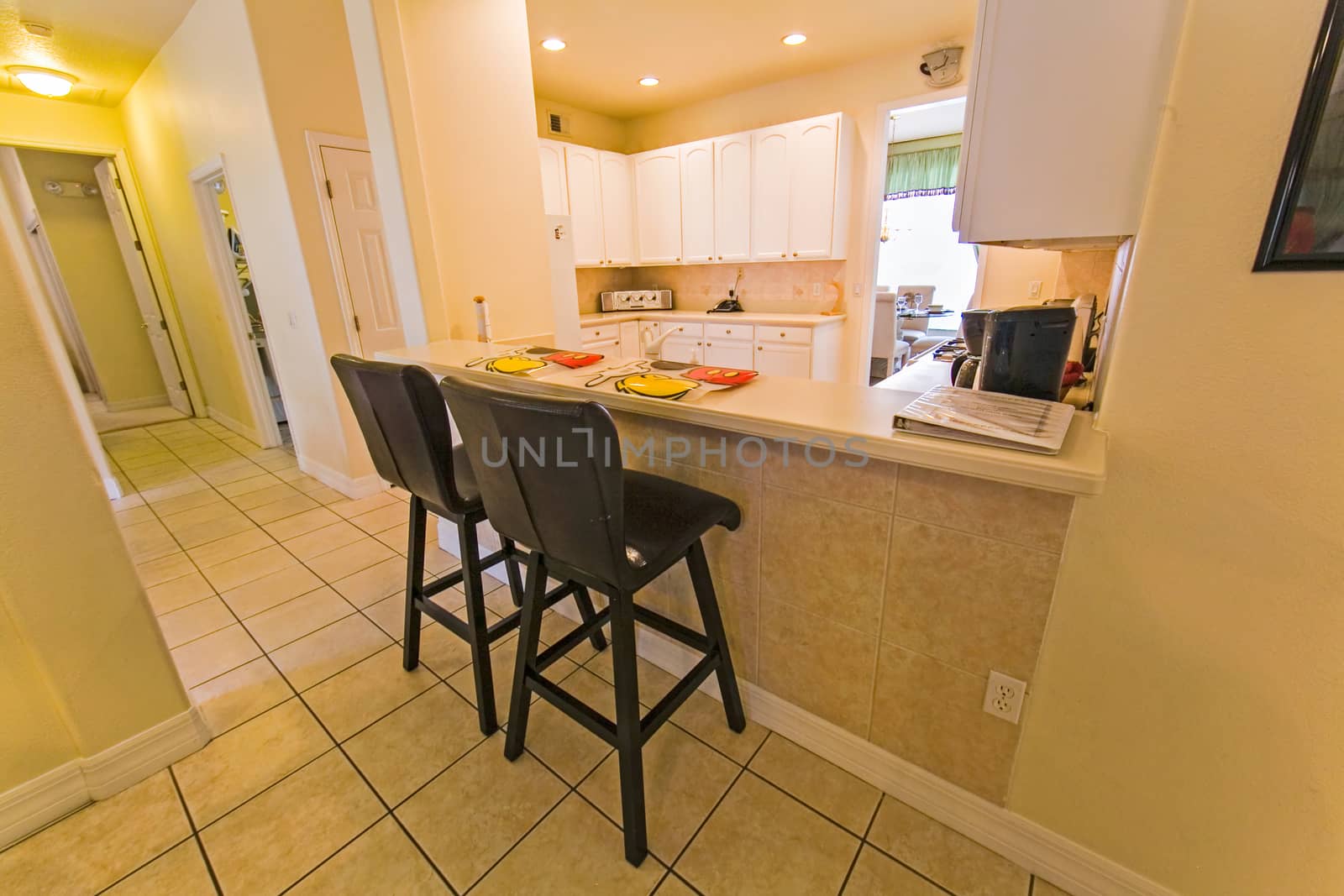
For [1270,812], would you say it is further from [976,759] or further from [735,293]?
[735,293]

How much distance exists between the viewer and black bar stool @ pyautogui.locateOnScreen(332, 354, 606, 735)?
1.31 metres

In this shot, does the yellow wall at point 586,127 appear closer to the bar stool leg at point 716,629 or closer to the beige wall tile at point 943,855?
the bar stool leg at point 716,629

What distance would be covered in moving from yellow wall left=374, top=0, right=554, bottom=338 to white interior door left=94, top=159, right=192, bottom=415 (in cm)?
416

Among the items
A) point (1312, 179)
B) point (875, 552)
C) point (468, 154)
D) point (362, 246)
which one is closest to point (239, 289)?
A: point (362, 246)

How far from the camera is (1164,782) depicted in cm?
101

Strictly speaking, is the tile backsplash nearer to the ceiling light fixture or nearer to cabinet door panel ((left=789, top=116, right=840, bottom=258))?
cabinet door panel ((left=789, top=116, right=840, bottom=258))

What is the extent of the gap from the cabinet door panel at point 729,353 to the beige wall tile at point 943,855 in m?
3.32

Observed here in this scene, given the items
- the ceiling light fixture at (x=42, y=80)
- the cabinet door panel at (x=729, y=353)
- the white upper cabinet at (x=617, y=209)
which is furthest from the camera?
the white upper cabinet at (x=617, y=209)

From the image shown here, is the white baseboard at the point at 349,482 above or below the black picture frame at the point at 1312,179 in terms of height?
below

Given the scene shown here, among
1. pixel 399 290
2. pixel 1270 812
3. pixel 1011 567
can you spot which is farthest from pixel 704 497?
pixel 399 290

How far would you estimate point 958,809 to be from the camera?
4.11ft

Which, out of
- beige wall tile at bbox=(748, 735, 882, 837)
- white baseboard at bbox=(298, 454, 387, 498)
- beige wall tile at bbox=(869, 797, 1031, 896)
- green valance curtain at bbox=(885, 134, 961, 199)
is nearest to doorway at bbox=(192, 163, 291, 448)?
white baseboard at bbox=(298, 454, 387, 498)

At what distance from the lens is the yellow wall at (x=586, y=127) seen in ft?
14.4

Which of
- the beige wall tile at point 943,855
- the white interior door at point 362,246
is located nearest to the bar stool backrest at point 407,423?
the beige wall tile at point 943,855
